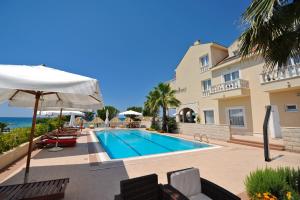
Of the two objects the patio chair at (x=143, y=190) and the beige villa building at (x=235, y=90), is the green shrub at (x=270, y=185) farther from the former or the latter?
the beige villa building at (x=235, y=90)

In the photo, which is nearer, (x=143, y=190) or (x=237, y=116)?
(x=143, y=190)

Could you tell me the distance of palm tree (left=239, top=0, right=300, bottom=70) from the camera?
407 cm

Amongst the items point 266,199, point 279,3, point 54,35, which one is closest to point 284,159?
point 266,199

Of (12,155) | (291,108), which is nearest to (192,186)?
(12,155)

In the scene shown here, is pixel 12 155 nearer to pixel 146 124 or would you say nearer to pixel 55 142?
pixel 55 142

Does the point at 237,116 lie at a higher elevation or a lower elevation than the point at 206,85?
lower

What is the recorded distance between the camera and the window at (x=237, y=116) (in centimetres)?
1687

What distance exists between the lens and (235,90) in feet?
52.7

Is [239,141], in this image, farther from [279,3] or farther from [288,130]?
[279,3]

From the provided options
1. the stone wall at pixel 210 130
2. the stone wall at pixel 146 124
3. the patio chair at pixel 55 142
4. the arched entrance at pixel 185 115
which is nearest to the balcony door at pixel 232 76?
the stone wall at pixel 210 130

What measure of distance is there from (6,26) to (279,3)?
14.9m

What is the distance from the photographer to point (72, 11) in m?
Answer: 11.5

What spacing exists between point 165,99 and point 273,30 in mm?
17522

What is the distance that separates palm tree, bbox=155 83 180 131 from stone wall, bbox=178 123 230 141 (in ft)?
9.72
